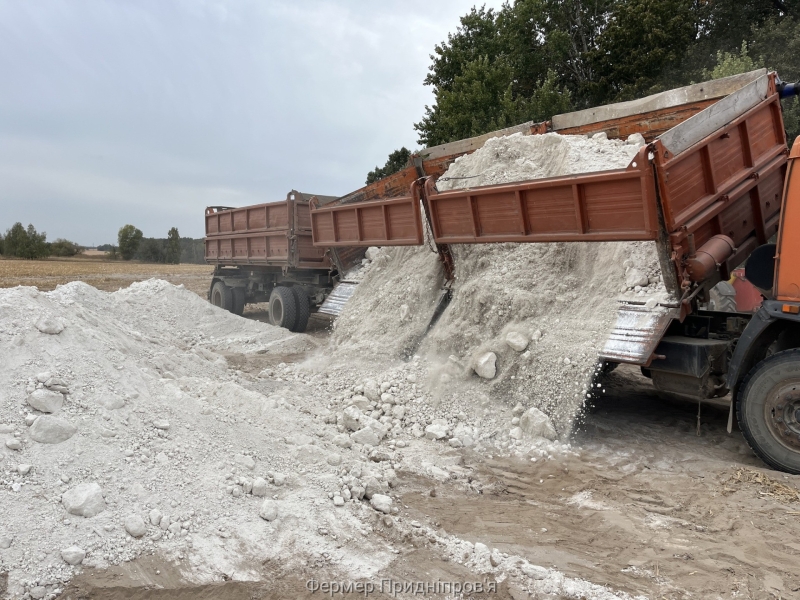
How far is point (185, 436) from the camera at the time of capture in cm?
435

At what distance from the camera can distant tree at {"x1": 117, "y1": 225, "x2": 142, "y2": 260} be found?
60688 millimetres

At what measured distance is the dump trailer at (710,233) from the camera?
4.64 metres

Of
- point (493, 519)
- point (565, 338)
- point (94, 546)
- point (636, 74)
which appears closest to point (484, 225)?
point (565, 338)

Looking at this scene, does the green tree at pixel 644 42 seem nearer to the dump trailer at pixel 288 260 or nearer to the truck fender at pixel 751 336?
the dump trailer at pixel 288 260

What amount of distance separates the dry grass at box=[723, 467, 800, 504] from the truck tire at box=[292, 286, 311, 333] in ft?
25.8

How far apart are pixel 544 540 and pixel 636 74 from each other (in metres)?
21.7

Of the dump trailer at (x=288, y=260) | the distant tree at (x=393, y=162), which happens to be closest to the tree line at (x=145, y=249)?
the distant tree at (x=393, y=162)

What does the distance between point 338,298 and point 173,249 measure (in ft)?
179

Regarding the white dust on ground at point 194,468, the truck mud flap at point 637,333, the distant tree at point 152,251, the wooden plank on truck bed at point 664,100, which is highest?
the distant tree at point 152,251

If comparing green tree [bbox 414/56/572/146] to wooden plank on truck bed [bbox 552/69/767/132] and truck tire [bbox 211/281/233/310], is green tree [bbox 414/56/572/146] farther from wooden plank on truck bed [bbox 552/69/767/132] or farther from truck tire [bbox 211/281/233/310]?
wooden plank on truck bed [bbox 552/69/767/132]

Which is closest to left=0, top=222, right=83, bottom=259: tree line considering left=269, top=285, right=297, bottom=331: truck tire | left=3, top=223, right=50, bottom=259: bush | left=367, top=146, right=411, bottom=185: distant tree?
left=3, top=223, right=50, bottom=259: bush

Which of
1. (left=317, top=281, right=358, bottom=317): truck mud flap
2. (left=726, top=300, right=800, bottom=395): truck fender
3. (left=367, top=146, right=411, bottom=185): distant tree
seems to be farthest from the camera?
(left=367, top=146, right=411, bottom=185): distant tree

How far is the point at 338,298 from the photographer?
32.0 feet

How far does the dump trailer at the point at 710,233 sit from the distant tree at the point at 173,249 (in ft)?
190
